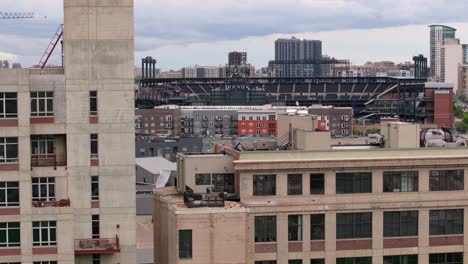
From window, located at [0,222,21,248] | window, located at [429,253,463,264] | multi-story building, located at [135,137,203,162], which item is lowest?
multi-story building, located at [135,137,203,162]

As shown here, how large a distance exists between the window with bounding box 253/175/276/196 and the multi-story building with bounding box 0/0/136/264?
8574 millimetres

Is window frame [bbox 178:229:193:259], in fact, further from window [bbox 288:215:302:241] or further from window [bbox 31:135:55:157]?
window [bbox 31:135:55:157]

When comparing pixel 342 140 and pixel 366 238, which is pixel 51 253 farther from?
pixel 342 140

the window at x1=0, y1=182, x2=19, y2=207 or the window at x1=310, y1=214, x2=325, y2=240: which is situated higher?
the window at x1=0, y1=182, x2=19, y2=207

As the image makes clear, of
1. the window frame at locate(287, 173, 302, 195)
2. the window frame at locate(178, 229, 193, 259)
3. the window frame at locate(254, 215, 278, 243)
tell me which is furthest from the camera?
the window frame at locate(287, 173, 302, 195)

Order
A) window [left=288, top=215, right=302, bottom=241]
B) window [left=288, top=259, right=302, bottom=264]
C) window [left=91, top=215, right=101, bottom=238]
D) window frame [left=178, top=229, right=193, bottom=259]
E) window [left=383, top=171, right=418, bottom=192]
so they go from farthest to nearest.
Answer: window [left=383, top=171, right=418, bottom=192] → window [left=288, top=259, right=302, bottom=264] → window [left=288, top=215, right=302, bottom=241] → window frame [left=178, top=229, right=193, bottom=259] → window [left=91, top=215, right=101, bottom=238]

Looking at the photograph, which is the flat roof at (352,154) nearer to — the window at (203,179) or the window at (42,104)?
the window at (203,179)

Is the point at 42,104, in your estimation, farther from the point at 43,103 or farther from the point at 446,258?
the point at 446,258

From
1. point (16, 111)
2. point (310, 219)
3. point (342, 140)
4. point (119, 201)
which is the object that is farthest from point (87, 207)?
point (342, 140)

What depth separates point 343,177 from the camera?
56281 mm

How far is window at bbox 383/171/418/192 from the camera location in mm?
56969

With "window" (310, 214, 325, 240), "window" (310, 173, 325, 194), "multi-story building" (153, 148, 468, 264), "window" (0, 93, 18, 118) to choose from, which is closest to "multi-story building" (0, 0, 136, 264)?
"window" (0, 93, 18, 118)

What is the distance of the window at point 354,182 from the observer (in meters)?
56.2

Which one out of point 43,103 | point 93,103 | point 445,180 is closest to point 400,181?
point 445,180
